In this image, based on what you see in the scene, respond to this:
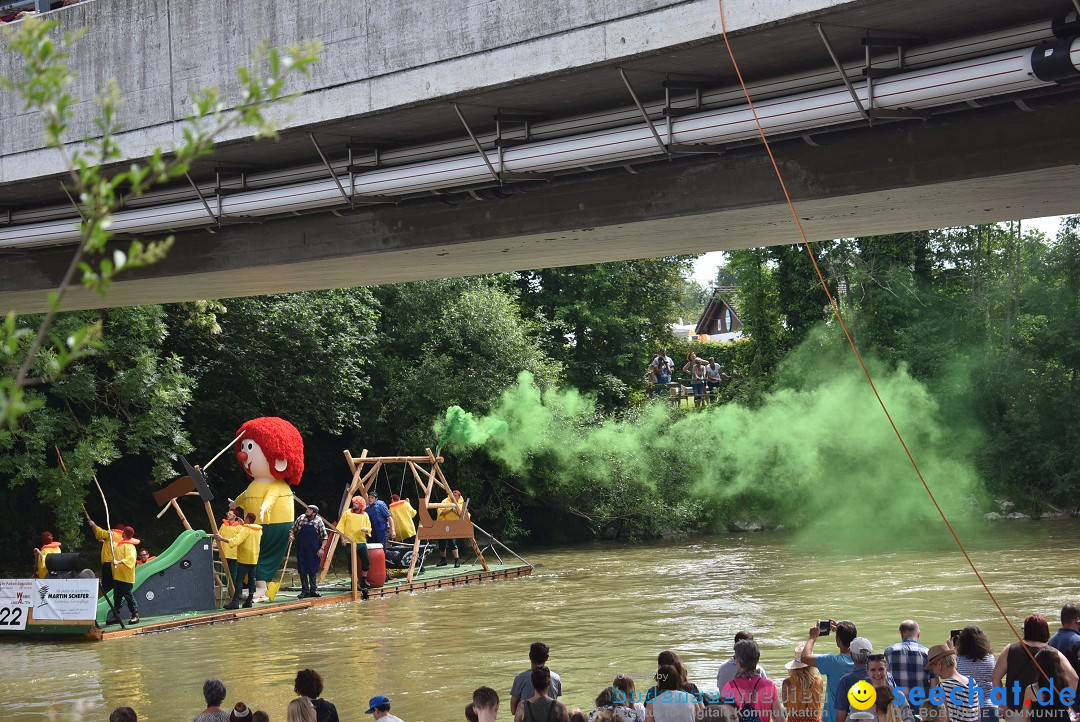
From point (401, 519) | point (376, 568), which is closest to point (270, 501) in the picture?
point (376, 568)

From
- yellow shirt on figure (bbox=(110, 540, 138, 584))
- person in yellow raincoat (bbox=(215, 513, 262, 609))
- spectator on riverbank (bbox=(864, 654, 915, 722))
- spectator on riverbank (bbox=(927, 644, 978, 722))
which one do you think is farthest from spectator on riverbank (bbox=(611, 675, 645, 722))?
person in yellow raincoat (bbox=(215, 513, 262, 609))

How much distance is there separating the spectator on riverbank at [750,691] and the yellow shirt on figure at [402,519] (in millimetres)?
17792

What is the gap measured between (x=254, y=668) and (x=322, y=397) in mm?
17815

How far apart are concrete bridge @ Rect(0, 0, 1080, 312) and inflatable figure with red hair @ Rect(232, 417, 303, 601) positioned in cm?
703

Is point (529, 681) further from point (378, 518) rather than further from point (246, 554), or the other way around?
point (378, 518)

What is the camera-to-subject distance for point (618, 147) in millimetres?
10258

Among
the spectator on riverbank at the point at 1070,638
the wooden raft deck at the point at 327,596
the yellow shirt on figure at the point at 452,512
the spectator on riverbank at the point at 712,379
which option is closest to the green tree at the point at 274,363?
the wooden raft deck at the point at 327,596

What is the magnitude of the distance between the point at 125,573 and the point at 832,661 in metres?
12.9

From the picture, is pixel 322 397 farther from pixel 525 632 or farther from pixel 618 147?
pixel 618 147

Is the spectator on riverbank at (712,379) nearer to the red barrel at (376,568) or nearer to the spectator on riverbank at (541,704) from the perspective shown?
the red barrel at (376,568)

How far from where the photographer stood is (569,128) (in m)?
10.9

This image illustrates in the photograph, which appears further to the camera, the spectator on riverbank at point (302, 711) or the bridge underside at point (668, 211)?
the bridge underside at point (668, 211)

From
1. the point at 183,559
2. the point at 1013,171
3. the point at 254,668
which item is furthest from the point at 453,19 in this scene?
the point at 183,559

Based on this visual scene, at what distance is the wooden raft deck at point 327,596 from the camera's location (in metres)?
18.2
